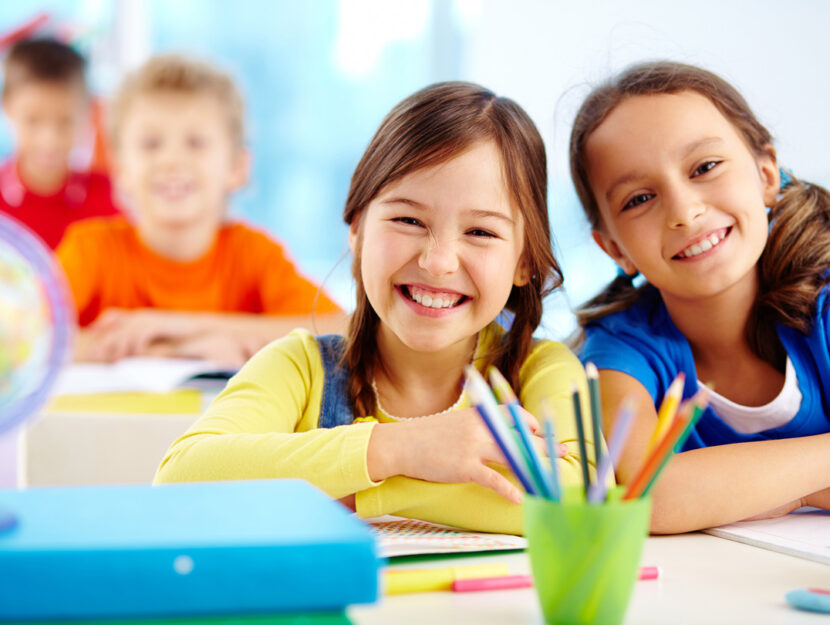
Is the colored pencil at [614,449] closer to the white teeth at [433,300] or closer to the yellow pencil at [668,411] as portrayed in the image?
the yellow pencil at [668,411]

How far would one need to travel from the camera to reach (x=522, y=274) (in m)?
1.01

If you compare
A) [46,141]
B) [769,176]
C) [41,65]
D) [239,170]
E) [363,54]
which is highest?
[363,54]

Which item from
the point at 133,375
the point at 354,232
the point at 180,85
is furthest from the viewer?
the point at 180,85

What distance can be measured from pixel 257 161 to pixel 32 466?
2.76 meters

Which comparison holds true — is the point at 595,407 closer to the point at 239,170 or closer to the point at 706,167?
the point at 706,167

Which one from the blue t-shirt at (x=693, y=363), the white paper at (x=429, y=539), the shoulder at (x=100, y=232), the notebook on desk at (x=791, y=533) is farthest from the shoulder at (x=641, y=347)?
the shoulder at (x=100, y=232)

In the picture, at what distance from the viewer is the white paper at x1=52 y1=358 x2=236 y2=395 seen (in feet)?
4.63

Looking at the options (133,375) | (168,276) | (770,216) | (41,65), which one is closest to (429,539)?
(770,216)

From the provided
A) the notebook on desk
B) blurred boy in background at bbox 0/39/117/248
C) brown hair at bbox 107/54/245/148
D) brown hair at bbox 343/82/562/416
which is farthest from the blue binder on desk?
blurred boy in background at bbox 0/39/117/248

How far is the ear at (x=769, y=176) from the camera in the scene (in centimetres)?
109

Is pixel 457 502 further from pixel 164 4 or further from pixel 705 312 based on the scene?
pixel 164 4

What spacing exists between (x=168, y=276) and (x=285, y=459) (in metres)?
1.58

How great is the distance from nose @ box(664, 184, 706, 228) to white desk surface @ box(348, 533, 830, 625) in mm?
411

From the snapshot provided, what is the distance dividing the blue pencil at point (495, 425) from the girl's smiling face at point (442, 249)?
0.40m
